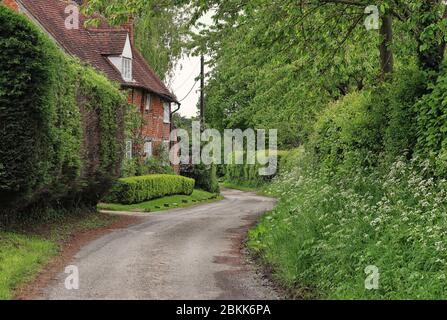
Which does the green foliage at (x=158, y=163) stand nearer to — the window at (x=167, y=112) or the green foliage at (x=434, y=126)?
the window at (x=167, y=112)

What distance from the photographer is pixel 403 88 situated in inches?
521

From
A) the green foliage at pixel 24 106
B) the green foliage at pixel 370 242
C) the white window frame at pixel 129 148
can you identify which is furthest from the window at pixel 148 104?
the green foliage at pixel 370 242

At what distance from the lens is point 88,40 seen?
34125 millimetres

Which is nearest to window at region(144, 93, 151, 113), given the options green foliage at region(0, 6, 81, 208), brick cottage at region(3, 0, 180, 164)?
brick cottage at region(3, 0, 180, 164)

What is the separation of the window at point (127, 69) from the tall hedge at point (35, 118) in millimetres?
16441

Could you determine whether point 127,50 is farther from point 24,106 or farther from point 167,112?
point 24,106

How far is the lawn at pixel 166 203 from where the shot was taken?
2648 centimetres

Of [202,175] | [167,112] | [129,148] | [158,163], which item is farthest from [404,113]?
[202,175]

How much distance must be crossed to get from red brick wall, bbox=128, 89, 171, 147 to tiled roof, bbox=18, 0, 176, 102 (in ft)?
2.45

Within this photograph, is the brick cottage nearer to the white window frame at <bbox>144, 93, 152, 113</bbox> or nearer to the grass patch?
the white window frame at <bbox>144, 93, 152, 113</bbox>

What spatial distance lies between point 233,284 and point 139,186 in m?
18.9

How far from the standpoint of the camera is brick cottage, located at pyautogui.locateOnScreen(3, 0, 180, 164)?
3009 cm

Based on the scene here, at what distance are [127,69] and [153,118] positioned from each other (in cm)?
498
